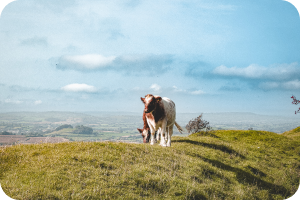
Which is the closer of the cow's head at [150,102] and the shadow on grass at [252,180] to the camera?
the shadow on grass at [252,180]

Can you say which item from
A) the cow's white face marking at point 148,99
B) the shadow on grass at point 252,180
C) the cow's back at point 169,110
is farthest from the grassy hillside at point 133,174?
the cow's white face marking at point 148,99

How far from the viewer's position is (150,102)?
1283cm

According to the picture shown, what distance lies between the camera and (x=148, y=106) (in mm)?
12766

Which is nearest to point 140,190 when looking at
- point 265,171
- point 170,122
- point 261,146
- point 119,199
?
point 119,199

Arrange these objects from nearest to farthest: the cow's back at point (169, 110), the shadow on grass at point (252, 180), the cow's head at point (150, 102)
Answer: the shadow on grass at point (252, 180) < the cow's head at point (150, 102) < the cow's back at point (169, 110)

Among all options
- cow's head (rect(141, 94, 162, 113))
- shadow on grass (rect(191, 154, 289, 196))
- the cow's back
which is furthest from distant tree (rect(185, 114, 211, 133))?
cow's head (rect(141, 94, 162, 113))

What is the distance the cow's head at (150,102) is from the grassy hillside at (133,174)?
2.54 meters

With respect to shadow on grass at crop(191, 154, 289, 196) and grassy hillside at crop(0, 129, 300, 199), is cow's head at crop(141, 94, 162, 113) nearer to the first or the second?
grassy hillside at crop(0, 129, 300, 199)

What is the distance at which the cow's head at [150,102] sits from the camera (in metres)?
12.8

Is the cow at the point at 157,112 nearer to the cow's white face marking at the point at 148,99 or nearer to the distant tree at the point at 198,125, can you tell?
the cow's white face marking at the point at 148,99

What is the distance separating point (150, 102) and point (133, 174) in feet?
16.9

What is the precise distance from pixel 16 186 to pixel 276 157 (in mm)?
19438

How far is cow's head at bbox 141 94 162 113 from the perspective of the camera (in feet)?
41.9

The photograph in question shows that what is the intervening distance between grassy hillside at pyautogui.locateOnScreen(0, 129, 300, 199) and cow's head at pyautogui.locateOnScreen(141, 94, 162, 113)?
2.54 m
